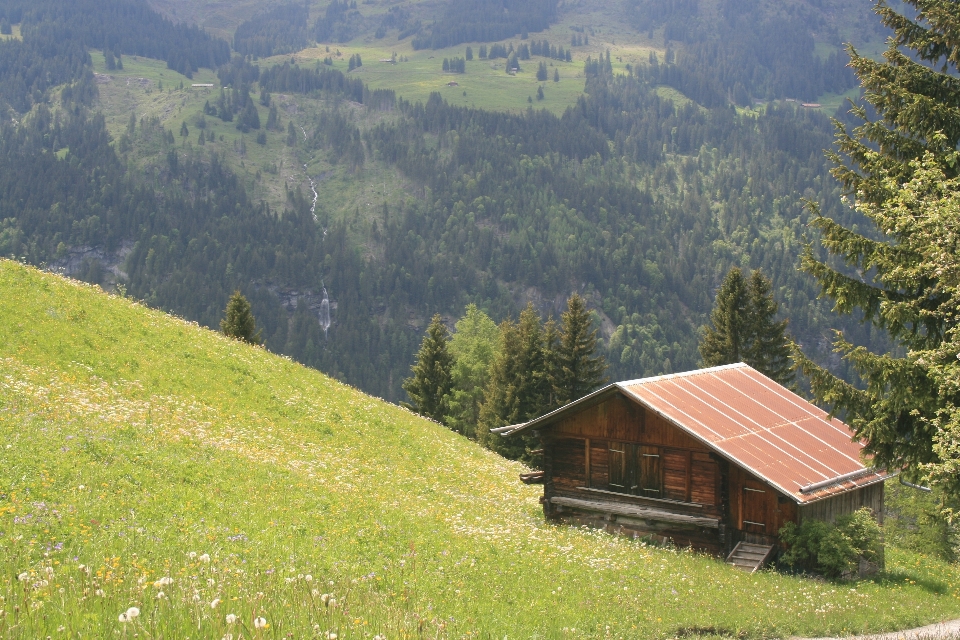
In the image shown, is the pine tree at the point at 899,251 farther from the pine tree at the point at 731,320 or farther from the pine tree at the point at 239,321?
the pine tree at the point at 239,321

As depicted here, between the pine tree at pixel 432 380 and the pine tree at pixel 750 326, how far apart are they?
23281mm

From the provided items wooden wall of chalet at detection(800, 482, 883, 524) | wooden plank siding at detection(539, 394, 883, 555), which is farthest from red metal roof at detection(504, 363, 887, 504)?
wooden wall of chalet at detection(800, 482, 883, 524)

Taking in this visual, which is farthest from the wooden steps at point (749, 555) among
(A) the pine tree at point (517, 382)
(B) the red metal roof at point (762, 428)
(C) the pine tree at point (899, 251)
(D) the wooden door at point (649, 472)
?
(A) the pine tree at point (517, 382)

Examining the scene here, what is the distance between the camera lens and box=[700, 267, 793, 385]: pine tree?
6438cm

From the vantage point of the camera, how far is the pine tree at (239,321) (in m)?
59.0

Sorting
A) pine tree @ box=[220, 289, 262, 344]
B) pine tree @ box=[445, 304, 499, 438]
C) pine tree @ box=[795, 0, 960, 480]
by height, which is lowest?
Result: pine tree @ box=[445, 304, 499, 438]

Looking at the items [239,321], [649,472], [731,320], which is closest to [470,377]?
[731,320]

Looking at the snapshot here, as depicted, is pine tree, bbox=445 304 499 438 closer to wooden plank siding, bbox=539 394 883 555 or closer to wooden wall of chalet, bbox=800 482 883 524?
wooden plank siding, bbox=539 394 883 555

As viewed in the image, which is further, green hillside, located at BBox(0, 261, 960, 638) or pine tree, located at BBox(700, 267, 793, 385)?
pine tree, located at BBox(700, 267, 793, 385)

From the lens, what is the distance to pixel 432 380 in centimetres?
7375

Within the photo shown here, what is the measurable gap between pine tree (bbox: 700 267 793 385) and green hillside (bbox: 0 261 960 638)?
1200 inches

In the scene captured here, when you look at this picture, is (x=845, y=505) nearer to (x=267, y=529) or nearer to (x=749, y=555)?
(x=749, y=555)

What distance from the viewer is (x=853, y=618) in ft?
68.5

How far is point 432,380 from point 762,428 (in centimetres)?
4439
